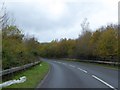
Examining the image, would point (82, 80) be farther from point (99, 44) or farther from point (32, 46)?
point (32, 46)

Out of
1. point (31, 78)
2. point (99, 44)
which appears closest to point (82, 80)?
point (31, 78)

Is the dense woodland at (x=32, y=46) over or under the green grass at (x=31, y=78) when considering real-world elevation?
over

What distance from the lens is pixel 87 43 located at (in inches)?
2960

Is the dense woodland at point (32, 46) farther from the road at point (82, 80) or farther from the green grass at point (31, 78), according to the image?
the road at point (82, 80)

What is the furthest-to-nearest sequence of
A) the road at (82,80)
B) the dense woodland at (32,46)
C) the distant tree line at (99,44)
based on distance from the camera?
1. the distant tree line at (99,44)
2. the dense woodland at (32,46)
3. the road at (82,80)

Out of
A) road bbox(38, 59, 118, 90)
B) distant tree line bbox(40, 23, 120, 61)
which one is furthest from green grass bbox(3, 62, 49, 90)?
distant tree line bbox(40, 23, 120, 61)

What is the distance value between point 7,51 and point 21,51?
10880 millimetres

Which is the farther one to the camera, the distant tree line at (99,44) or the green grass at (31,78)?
the distant tree line at (99,44)

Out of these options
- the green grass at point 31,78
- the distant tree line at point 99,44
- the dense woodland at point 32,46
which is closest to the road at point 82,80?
the green grass at point 31,78

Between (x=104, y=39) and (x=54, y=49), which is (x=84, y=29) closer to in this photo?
(x=104, y=39)

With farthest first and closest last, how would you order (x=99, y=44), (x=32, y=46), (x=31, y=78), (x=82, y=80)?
(x=32, y=46)
(x=99, y=44)
(x=31, y=78)
(x=82, y=80)

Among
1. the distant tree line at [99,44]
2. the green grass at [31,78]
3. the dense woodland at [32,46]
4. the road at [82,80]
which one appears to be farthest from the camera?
the distant tree line at [99,44]

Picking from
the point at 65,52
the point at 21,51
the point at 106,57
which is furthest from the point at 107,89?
the point at 65,52

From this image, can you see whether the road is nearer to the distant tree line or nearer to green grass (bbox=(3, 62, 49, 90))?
green grass (bbox=(3, 62, 49, 90))
